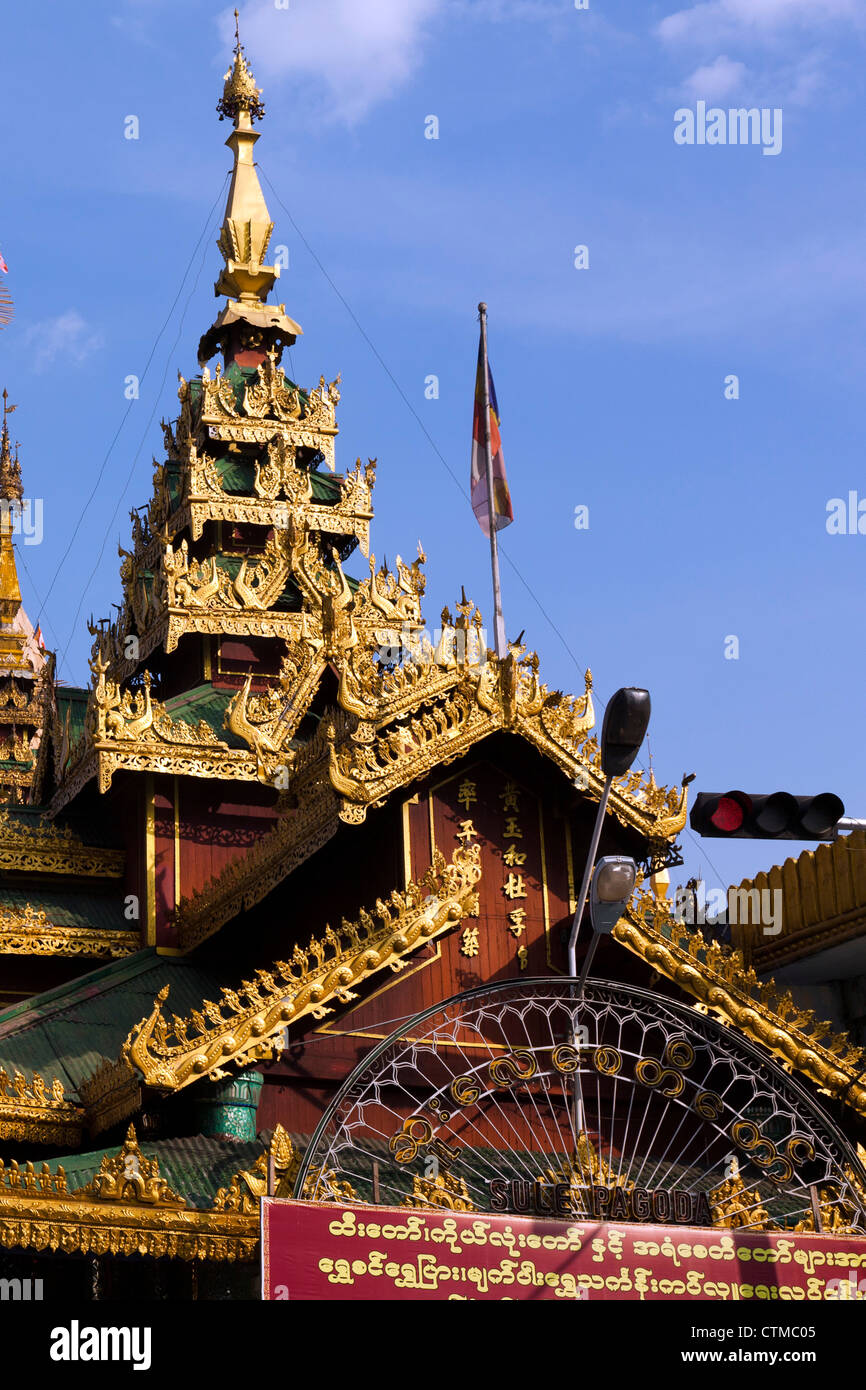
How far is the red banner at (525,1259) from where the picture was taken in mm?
17297

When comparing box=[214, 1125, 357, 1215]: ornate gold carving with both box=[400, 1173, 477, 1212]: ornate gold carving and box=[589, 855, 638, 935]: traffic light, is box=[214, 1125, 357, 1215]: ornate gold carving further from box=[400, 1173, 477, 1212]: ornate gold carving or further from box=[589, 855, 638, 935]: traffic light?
box=[589, 855, 638, 935]: traffic light

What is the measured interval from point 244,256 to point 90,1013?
15629 mm

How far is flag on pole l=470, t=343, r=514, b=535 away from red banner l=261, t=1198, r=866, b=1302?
1017 cm

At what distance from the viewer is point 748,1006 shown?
20.6 meters

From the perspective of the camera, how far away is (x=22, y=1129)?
2147 centimetres

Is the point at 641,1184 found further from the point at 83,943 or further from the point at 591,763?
the point at 83,943

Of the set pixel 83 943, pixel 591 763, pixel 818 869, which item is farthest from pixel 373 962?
pixel 818 869

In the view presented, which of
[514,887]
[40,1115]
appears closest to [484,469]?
[514,887]

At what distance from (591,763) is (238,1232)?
249 inches

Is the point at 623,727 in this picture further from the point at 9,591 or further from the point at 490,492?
the point at 9,591

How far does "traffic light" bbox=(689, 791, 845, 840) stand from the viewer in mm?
17234

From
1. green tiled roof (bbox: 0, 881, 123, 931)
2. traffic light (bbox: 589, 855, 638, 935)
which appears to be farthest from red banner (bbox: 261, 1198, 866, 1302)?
green tiled roof (bbox: 0, 881, 123, 931)

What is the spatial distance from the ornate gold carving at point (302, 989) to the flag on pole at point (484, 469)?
639 centimetres

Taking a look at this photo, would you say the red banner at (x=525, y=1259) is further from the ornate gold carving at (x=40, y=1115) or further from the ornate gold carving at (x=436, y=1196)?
the ornate gold carving at (x=40, y=1115)
